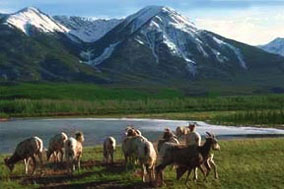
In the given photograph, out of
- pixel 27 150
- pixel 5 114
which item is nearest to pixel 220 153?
pixel 27 150

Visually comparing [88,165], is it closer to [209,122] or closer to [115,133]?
[115,133]

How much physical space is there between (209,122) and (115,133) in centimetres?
2930

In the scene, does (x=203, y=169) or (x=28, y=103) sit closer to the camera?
(x=203, y=169)

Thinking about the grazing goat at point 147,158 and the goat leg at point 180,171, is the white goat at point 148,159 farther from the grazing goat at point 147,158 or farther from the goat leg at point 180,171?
the goat leg at point 180,171

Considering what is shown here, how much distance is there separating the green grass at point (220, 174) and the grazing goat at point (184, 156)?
0.84 m

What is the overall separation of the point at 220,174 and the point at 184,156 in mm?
3368

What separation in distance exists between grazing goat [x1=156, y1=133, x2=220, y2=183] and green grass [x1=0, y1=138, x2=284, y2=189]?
2.75 ft

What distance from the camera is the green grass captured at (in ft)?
103

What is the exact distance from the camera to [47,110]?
127 metres

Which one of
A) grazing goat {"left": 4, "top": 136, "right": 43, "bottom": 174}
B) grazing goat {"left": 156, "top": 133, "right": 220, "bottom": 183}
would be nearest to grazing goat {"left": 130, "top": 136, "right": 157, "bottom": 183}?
grazing goat {"left": 156, "top": 133, "right": 220, "bottom": 183}

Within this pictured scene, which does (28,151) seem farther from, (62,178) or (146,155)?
(146,155)

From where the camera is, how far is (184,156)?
31.7 m

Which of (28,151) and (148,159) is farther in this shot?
(28,151)

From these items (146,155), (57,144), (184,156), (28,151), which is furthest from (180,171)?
(28,151)
